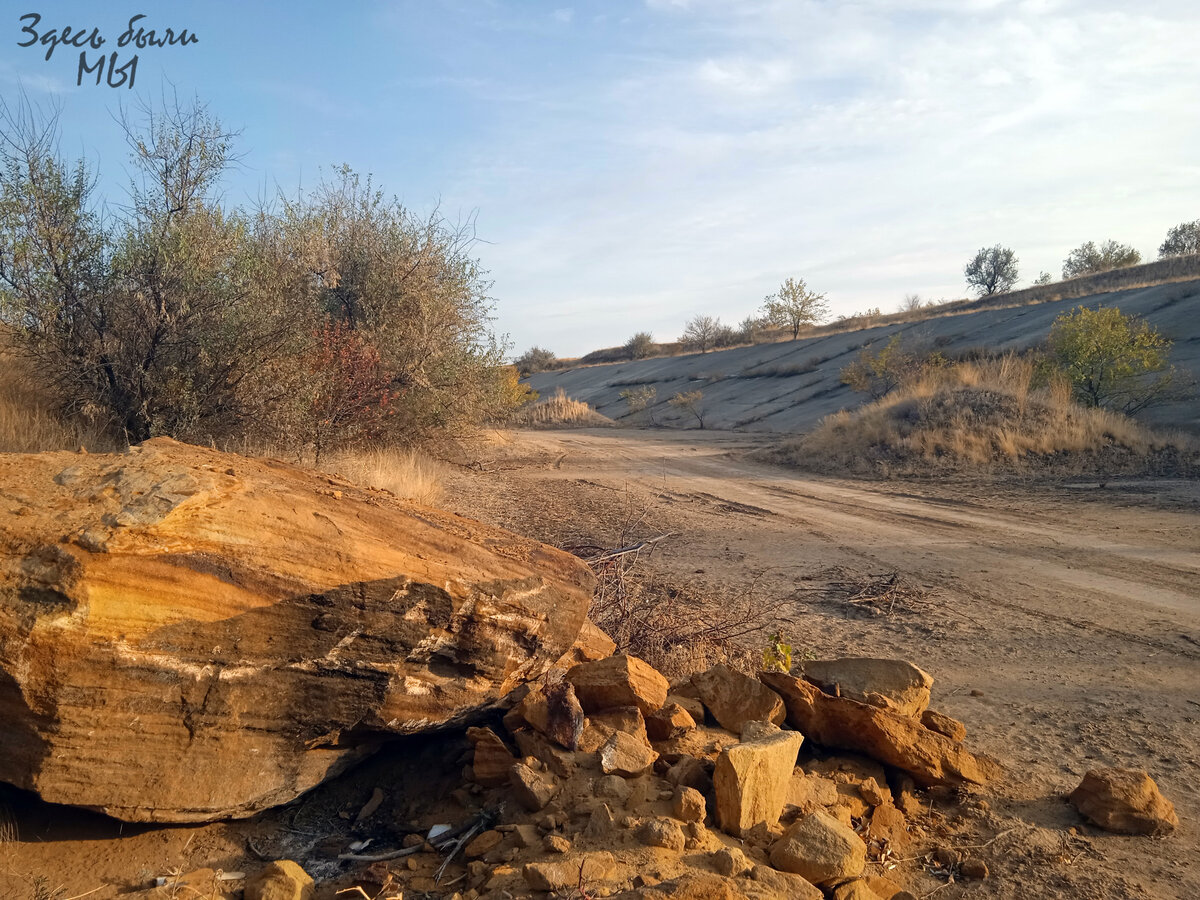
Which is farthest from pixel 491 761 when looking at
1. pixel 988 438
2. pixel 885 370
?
pixel 885 370

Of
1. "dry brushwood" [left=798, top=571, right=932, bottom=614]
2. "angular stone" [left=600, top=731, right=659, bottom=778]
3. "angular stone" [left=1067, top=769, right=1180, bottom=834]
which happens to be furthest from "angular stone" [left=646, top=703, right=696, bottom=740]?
"dry brushwood" [left=798, top=571, right=932, bottom=614]

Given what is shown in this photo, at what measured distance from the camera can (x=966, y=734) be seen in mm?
4012

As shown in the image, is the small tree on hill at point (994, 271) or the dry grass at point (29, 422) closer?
the dry grass at point (29, 422)

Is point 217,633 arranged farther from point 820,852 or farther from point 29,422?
point 29,422

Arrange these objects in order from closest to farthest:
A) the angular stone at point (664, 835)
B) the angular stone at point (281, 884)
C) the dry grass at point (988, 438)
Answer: the angular stone at point (281, 884), the angular stone at point (664, 835), the dry grass at point (988, 438)

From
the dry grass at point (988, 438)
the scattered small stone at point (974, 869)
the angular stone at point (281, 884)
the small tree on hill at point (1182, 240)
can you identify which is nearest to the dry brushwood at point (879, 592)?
the scattered small stone at point (974, 869)

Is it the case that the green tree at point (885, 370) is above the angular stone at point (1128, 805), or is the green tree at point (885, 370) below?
above

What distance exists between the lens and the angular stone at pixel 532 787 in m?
3.00

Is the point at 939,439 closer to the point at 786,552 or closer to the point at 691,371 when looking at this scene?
the point at 786,552

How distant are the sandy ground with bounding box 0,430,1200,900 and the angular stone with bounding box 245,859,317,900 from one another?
0.13m

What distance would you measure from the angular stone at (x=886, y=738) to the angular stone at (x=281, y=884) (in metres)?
2.29

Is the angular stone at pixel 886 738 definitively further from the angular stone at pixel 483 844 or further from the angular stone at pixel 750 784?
the angular stone at pixel 483 844

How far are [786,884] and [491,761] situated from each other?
1378 mm

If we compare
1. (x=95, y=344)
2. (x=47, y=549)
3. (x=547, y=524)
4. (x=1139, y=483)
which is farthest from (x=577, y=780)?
(x=1139, y=483)
